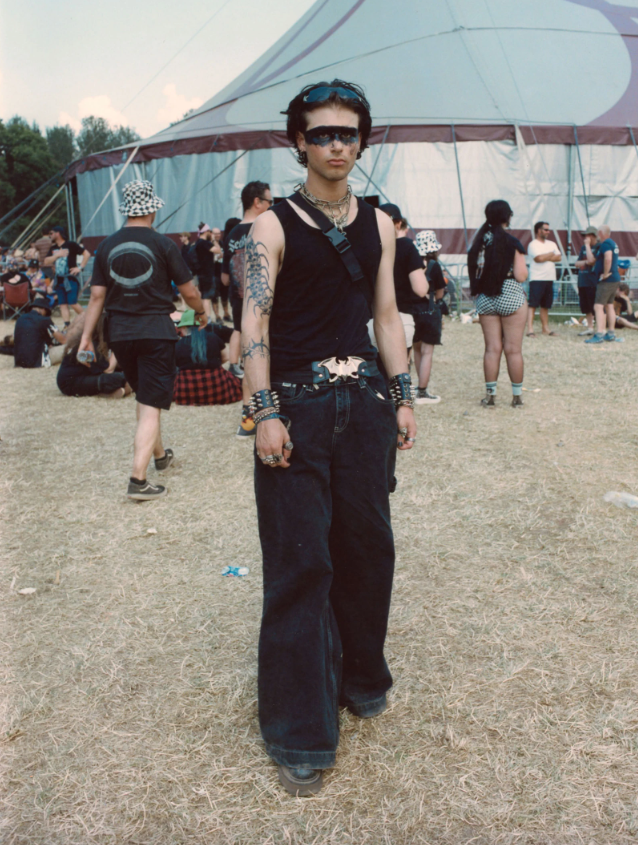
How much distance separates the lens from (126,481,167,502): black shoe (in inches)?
198

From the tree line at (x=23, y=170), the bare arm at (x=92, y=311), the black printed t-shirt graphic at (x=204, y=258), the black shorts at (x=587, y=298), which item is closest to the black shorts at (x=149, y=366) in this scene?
the bare arm at (x=92, y=311)

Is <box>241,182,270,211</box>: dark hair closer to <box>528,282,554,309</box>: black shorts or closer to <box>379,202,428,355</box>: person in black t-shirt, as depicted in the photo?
<box>379,202,428,355</box>: person in black t-shirt

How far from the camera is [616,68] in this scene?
1781 cm

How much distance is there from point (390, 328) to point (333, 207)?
46 cm

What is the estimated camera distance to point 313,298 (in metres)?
2.25

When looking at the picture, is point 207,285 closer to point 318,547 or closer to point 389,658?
point 389,658

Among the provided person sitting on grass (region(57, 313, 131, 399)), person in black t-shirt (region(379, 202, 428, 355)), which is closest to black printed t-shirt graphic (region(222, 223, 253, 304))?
person in black t-shirt (region(379, 202, 428, 355))

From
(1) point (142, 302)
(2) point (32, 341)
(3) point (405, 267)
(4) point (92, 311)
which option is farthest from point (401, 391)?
(2) point (32, 341)

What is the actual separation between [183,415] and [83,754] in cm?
A: 537

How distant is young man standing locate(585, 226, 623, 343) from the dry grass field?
21.1 feet

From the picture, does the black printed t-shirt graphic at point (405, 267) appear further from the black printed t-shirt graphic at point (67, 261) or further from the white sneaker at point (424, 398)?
the black printed t-shirt graphic at point (67, 261)

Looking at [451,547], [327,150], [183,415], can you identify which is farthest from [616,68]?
[327,150]

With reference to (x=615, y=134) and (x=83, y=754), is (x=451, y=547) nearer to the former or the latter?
(x=83, y=754)

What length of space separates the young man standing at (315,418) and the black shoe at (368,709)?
0.26m
